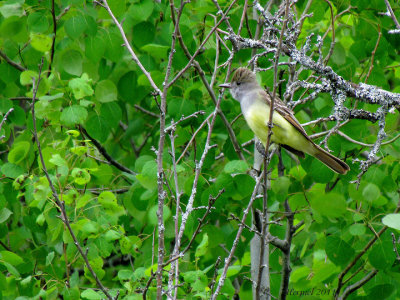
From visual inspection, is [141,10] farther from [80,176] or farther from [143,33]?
[80,176]

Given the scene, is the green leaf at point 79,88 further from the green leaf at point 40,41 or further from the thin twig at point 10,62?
the thin twig at point 10,62

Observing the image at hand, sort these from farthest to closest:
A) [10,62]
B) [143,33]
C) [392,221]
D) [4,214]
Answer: [143,33], [10,62], [4,214], [392,221]

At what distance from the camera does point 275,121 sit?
5145 mm

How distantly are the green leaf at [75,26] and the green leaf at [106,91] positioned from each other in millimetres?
454

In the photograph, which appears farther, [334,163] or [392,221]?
[334,163]

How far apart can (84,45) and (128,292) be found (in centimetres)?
247

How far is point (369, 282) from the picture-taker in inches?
189

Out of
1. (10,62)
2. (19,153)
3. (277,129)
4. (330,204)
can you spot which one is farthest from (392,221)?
(10,62)

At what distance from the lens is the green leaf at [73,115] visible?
14.7 ft

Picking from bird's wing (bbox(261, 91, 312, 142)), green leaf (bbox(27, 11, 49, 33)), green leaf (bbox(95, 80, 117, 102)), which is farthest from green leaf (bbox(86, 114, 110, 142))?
bird's wing (bbox(261, 91, 312, 142))

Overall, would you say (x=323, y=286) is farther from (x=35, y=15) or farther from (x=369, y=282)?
(x=35, y=15)

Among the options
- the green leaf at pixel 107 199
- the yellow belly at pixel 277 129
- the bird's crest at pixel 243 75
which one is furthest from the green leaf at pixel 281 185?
the bird's crest at pixel 243 75

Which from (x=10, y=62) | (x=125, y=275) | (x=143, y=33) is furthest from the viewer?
(x=143, y=33)

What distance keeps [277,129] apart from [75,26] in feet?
5.58
